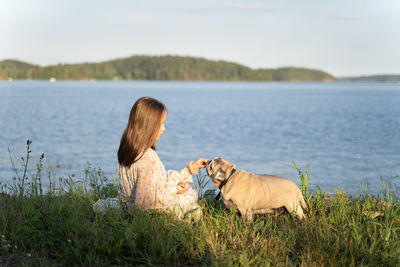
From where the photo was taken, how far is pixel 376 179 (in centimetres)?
1337

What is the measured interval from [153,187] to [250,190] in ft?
3.32

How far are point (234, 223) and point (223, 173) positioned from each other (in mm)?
599

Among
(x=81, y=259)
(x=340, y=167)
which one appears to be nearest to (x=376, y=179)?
(x=340, y=167)

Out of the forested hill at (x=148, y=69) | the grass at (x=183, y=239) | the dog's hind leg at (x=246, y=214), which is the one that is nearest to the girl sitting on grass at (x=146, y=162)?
the grass at (x=183, y=239)

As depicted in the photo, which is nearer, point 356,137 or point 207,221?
point 207,221

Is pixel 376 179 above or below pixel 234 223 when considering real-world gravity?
below

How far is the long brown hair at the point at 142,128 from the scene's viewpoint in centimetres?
414

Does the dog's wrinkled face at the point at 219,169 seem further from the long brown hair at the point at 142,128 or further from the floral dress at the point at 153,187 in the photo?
the long brown hair at the point at 142,128

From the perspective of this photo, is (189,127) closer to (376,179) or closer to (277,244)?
(376,179)

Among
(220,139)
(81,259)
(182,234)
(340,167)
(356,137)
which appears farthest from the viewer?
(356,137)

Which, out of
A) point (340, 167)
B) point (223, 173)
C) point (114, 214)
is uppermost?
point (223, 173)

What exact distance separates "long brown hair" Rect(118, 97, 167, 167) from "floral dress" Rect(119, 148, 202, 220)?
0.29 feet

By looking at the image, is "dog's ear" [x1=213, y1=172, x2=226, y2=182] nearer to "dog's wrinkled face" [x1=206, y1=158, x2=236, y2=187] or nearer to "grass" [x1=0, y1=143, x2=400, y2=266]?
"dog's wrinkled face" [x1=206, y1=158, x2=236, y2=187]

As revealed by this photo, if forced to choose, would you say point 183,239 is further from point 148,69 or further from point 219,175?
point 148,69
